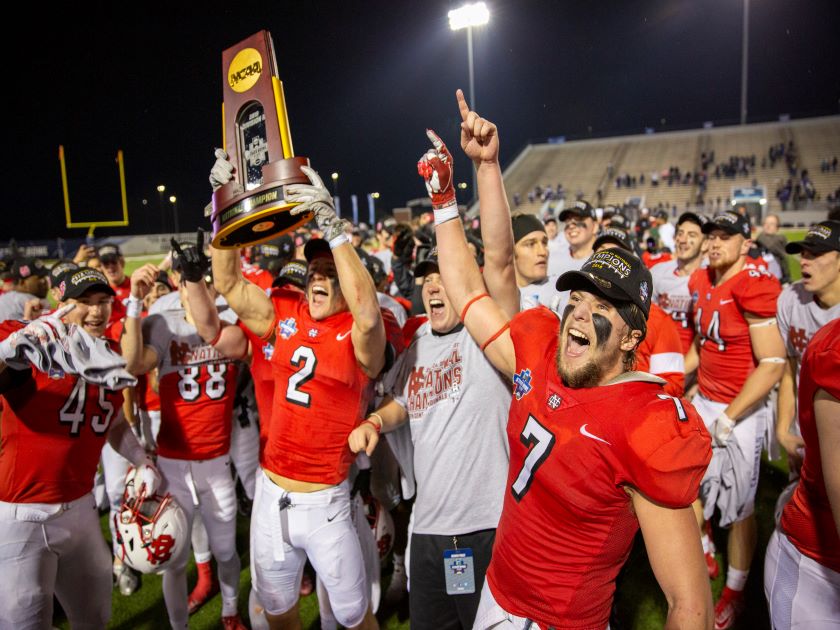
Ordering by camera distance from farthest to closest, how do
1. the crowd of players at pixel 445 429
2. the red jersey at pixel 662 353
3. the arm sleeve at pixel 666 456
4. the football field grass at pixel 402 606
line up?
1. the football field grass at pixel 402 606
2. the red jersey at pixel 662 353
3. the crowd of players at pixel 445 429
4. the arm sleeve at pixel 666 456

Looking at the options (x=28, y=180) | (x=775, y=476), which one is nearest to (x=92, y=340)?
(x=775, y=476)

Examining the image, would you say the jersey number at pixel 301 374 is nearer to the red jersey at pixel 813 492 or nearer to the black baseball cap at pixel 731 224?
the red jersey at pixel 813 492

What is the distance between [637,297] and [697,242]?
4130mm

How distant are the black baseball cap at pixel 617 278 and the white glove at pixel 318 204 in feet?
3.86

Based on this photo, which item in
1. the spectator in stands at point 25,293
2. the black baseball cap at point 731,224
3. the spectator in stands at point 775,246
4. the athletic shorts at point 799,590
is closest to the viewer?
the athletic shorts at point 799,590

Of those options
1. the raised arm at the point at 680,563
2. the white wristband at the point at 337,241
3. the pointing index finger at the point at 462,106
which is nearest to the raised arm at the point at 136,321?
the white wristband at the point at 337,241

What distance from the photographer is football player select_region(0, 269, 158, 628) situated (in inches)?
106

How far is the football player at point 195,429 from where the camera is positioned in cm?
377

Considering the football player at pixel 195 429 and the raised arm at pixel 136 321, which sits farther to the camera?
the football player at pixel 195 429

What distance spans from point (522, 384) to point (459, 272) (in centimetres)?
63

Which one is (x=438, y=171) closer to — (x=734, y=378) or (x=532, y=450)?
(x=532, y=450)

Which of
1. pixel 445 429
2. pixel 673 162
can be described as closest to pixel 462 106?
pixel 445 429

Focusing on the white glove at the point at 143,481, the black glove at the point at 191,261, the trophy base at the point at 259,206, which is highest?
the trophy base at the point at 259,206

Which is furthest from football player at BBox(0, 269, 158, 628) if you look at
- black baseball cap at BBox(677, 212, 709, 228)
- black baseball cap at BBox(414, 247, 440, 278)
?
black baseball cap at BBox(677, 212, 709, 228)
